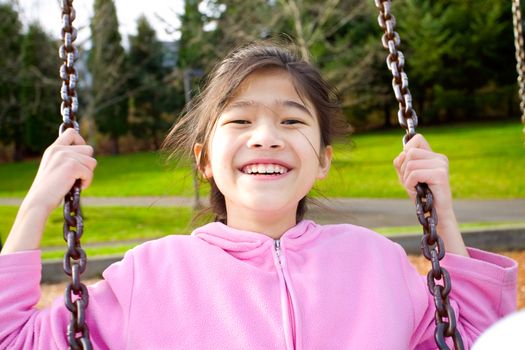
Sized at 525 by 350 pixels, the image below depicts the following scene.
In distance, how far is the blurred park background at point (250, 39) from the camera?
→ 11.6 meters

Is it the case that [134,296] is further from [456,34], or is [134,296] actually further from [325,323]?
[456,34]

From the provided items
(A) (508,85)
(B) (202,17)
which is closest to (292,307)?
(B) (202,17)

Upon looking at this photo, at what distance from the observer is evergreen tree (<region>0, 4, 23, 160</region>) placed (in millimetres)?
13436

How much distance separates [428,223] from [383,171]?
13848 millimetres

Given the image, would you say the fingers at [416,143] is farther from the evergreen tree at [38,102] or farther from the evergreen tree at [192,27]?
the evergreen tree at [38,102]

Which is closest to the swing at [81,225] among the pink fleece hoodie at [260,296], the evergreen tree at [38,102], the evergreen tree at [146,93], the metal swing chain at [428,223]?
the metal swing chain at [428,223]

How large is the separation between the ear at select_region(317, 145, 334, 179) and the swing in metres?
0.31

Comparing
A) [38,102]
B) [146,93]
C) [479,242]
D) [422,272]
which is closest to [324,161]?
[422,272]

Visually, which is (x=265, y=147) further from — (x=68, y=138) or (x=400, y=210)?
(x=400, y=210)

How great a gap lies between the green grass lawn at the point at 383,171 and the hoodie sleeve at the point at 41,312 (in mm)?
7329

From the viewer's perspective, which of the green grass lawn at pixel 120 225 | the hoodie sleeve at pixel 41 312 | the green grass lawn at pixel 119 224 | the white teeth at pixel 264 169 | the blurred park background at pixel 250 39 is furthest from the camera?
the blurred park background at pixel 250 39

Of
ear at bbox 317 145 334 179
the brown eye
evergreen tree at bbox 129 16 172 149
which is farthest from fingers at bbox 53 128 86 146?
evergreen tree at bbox 129 16 172 149

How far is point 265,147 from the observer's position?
4.92 feet

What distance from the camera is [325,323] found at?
4.59 ft
